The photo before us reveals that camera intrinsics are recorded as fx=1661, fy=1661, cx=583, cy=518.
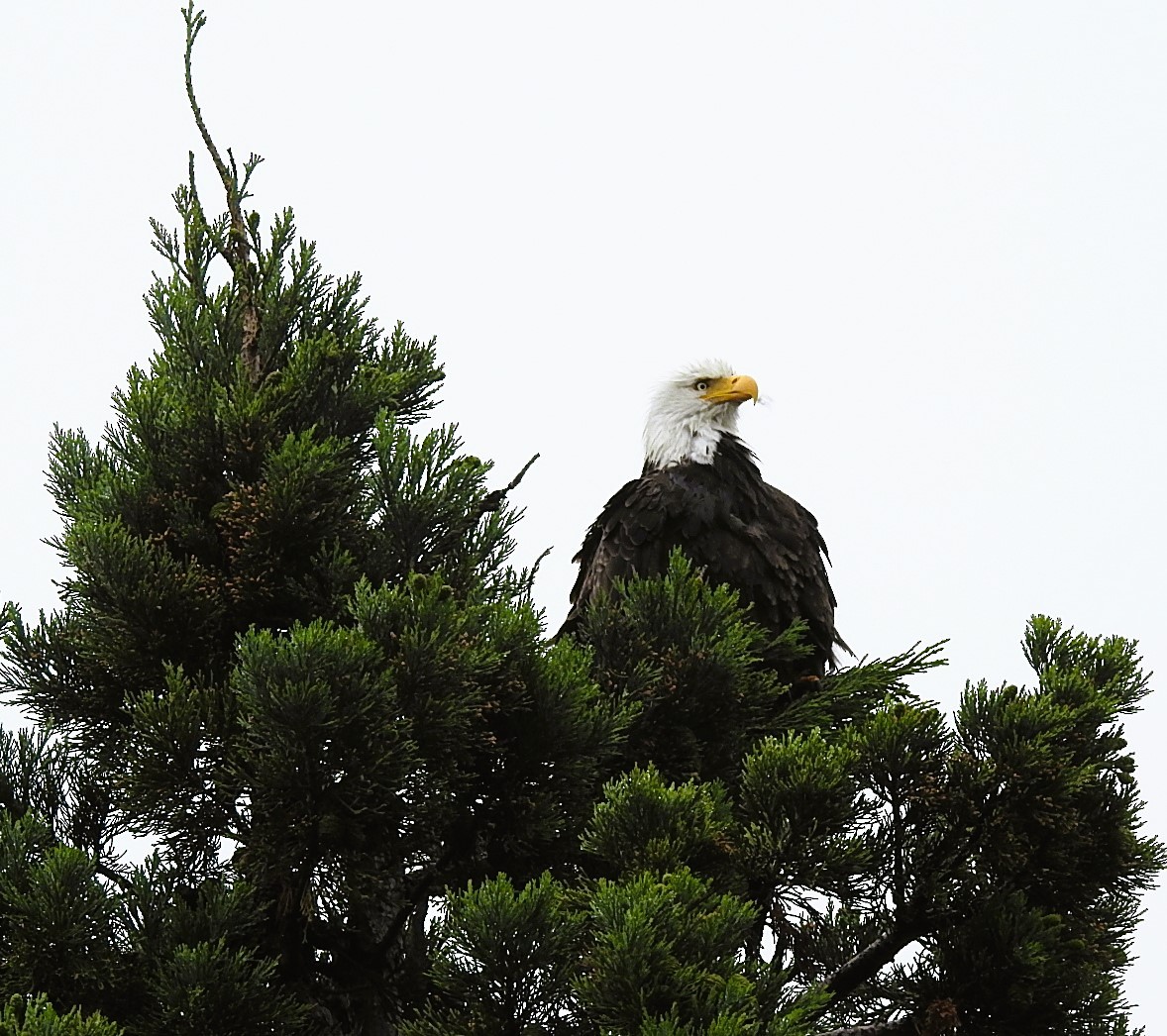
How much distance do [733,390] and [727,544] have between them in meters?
1.65

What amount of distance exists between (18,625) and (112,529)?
435 mm

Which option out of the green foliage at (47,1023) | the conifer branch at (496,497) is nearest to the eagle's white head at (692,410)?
the conifer branch at (496,497)

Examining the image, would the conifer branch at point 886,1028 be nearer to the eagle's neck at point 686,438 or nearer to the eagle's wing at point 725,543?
the eagle's wing at point 725,543

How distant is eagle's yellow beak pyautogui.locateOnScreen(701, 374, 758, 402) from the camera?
8.16m

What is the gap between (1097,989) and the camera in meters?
4.39

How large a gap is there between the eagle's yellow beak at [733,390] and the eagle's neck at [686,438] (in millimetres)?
58

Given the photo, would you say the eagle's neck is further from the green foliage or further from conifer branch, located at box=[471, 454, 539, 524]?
the green foliage

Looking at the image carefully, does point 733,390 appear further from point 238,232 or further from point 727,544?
point 238,232

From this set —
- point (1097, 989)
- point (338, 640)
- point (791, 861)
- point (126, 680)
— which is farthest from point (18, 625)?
point (1097, 989)

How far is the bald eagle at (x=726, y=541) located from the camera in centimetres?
659

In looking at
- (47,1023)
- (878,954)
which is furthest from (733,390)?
(47,1023)

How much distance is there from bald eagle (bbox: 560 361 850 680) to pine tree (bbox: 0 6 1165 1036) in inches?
67.2

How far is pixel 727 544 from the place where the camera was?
671 cm

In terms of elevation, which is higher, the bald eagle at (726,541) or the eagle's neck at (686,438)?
the eagle's neck at (686,438)
